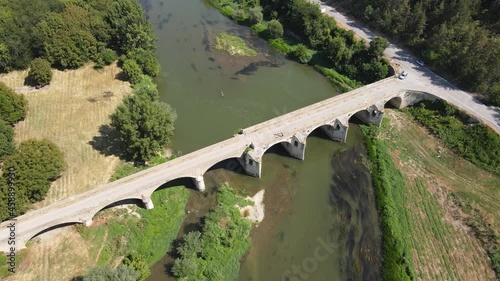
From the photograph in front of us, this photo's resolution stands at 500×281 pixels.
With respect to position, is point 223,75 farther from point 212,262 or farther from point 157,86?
point 212,262

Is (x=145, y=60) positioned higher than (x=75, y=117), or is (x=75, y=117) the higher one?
(x=145, y=60)

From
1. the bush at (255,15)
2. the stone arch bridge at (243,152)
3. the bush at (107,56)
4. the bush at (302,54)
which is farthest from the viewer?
the bush at (255,15)

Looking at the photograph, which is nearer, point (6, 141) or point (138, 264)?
point (138, 264)

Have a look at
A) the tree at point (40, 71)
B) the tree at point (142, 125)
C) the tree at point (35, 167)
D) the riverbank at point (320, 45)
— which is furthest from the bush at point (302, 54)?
the tree at point (35, 167)

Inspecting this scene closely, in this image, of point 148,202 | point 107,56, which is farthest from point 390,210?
point 107,56

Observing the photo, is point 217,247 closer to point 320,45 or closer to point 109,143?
point 109,143

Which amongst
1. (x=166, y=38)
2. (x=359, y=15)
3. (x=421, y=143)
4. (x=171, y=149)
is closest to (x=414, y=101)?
(x=421, y=143)

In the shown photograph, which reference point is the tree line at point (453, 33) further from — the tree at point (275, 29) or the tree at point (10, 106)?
the tree at point (10, 106)
